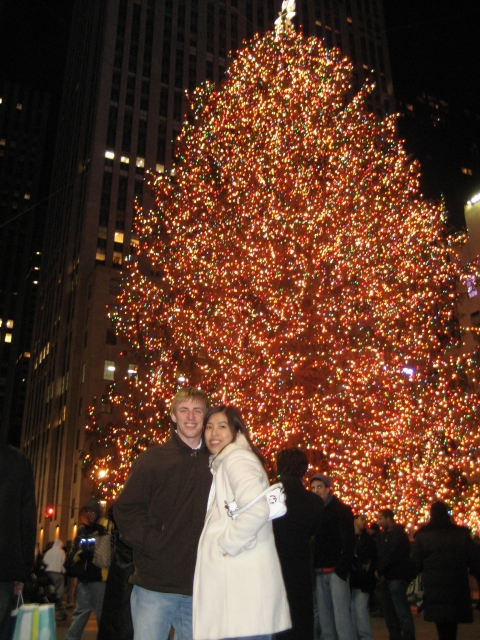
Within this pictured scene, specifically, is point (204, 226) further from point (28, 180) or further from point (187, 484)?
point (28, 180)

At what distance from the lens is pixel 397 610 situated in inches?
262

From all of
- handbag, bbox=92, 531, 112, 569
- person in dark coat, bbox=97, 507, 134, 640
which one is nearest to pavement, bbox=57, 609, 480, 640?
handbag, bbox=92, 531, 112, 569

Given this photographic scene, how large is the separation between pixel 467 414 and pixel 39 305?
59227 mm

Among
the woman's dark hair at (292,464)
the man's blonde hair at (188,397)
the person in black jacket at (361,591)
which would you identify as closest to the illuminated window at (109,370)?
the person in black jacket at (361,591)

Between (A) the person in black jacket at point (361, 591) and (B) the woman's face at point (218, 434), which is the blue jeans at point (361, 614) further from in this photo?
(B) the woman's face at point (218, 434)

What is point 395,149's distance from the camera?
15656 millimetres

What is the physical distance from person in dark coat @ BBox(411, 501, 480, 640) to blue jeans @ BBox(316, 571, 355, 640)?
87 cm

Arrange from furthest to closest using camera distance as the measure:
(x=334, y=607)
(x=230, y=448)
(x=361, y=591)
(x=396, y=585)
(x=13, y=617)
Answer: (x=396, y=585)
(x=361, y=591)
(x=334, y=607)
(x=13, y=617)
(x=230, y=448)

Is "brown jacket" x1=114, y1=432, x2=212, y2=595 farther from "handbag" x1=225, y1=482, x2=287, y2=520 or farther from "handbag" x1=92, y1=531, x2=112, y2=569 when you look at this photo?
"handbag" x1=92, y1=531, x2=112, y2=569

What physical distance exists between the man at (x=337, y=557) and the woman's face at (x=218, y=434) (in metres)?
2.72

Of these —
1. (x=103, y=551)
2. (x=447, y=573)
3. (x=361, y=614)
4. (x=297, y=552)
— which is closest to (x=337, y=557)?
(x=447, y=573)

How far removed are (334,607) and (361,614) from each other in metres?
0.74

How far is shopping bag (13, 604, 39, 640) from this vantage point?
12.2 feet

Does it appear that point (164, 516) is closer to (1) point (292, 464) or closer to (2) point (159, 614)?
(2) point (159, 614)
